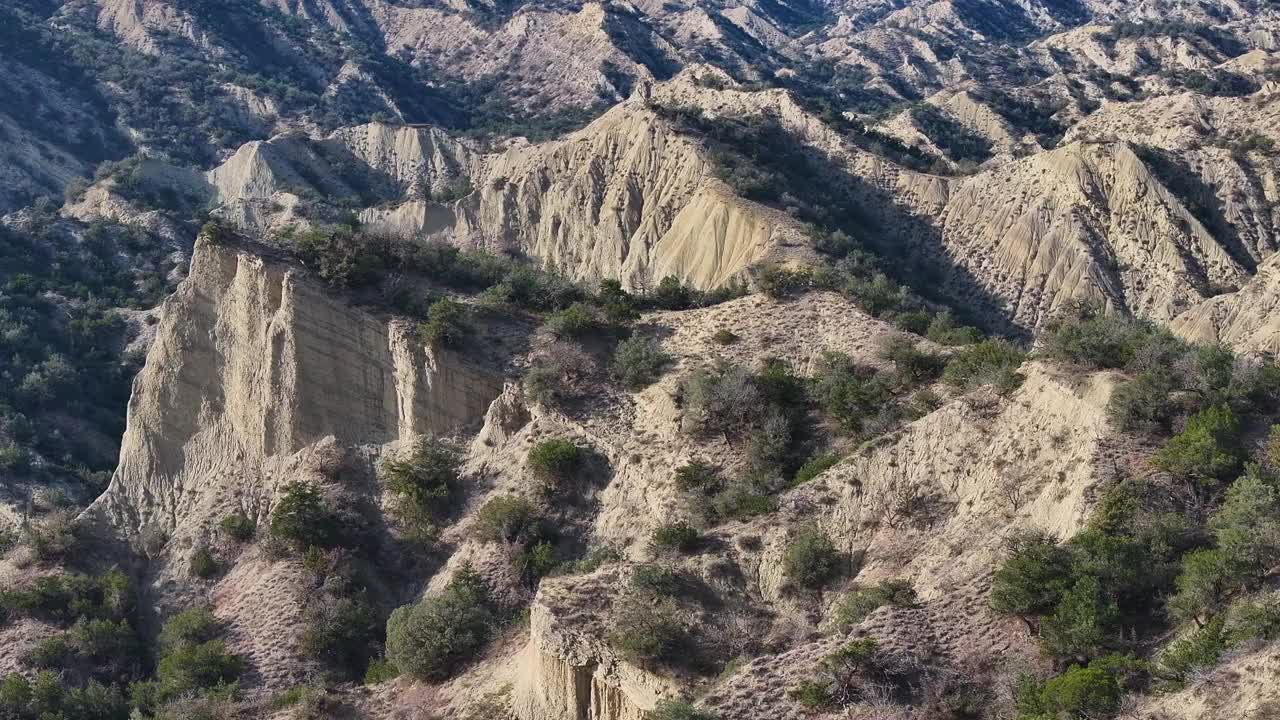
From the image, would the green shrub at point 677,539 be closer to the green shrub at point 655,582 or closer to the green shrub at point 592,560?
the green shrub at point 592,560

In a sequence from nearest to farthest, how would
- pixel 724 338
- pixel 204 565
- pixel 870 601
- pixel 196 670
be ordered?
pixel 870 601 → pixel 196 670 → pixel 204 565 → pixel 724 338

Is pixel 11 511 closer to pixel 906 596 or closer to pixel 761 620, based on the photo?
pixel 761 620

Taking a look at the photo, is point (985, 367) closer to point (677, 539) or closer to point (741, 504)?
point (741, 504)

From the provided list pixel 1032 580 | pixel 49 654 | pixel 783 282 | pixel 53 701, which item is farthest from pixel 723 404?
pixel 49 654

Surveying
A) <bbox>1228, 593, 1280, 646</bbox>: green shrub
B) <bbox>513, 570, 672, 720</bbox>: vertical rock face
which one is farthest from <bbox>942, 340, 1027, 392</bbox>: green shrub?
<bbox>513, 570, 672, 720</bbox>: vertical rock face

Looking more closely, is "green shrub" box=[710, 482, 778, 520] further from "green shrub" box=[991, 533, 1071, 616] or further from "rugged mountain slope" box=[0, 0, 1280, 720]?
"green shrub" box=[991, 533, 1071, 616]

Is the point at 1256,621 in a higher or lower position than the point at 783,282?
lower
